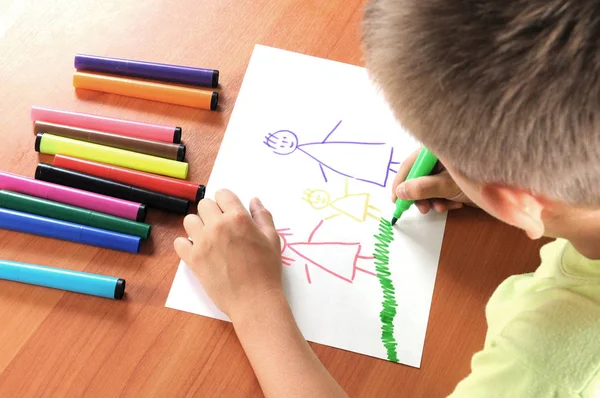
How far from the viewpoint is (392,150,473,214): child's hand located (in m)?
0.61

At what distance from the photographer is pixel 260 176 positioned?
0.64 meters

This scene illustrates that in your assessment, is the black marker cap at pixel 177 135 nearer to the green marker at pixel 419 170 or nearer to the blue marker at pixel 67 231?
the blue marker at pixel 67 231

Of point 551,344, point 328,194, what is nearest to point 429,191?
point 328,194

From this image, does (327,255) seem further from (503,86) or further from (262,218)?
(503,86)

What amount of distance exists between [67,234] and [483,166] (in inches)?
16.1

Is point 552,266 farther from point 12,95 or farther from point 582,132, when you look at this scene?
point 12,95

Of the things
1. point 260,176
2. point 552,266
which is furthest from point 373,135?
point 552,266

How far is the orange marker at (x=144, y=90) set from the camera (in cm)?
67

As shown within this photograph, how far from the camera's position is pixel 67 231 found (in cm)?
59

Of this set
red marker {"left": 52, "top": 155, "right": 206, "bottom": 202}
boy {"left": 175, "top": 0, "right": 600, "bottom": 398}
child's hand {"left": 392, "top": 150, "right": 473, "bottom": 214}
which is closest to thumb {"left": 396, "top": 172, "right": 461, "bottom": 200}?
child's hand {"left": 392, "top": 150, "right": 473, "bottom": 214}

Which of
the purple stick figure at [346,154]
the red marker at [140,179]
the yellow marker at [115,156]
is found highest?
the purple stick figure at [346,154]

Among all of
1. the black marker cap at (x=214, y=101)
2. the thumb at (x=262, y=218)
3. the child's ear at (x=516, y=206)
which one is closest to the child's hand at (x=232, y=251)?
the thumb at (x=262, y=218)

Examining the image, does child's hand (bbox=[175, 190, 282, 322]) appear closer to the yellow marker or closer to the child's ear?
the yellow marker

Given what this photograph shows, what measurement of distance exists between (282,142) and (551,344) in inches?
13.3
